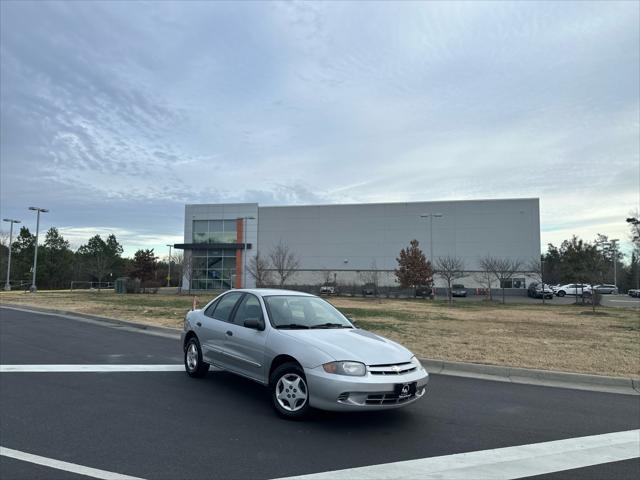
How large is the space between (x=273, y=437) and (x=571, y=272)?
108 feet

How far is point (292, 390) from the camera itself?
540 centimetres

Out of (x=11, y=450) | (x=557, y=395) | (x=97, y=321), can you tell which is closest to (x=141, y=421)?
(x=11, y=450)

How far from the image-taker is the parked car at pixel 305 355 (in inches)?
198

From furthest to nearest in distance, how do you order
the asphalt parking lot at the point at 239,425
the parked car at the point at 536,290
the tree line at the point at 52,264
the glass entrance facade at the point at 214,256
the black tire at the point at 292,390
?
the tree line at the point at 52,264 < the glass entrance facade at the point at 214,256 < the parked car at the point at 536,290 < the black tire at the point at 292,390 < the asphalt parking lot at the point at 239,425

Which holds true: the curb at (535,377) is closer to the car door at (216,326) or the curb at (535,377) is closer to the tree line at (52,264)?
the car door at (216,326)

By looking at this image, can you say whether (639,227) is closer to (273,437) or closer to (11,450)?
(273,437)

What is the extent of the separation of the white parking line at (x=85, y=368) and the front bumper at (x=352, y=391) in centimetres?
396

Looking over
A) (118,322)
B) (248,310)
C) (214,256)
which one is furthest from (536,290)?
(248,310)

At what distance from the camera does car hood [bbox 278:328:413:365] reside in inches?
204

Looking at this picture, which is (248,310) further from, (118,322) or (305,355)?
(118,322)

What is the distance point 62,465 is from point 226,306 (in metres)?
3.41

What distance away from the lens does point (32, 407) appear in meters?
5.77

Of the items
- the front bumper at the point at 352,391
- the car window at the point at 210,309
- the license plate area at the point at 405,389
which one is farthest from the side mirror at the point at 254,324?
the license plate area at the point at 405,389

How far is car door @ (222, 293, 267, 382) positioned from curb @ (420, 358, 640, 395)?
398cm
